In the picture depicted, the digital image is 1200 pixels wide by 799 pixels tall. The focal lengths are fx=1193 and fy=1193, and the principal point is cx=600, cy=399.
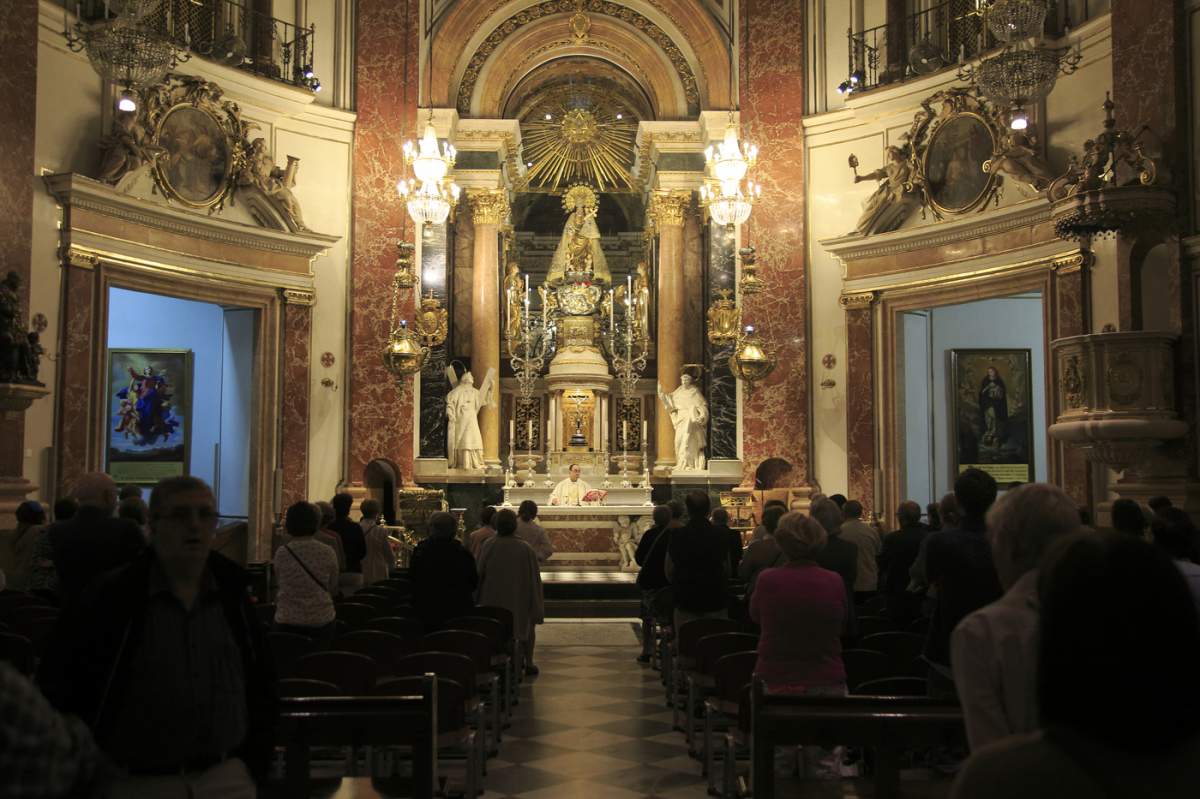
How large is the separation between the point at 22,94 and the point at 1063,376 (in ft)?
38.3

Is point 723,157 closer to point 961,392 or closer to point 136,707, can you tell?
point 961,392

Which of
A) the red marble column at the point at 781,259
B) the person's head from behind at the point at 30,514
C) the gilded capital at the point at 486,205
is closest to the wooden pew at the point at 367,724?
the person's head from behind at the point at 30,514

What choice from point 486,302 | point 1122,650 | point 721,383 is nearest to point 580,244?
point 486,302

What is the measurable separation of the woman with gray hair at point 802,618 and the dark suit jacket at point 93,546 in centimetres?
282

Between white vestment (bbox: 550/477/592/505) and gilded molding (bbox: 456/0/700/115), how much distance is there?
674 cm

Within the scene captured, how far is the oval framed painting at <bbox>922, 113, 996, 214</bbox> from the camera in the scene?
16.3 meters

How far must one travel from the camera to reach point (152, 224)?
1597 cm

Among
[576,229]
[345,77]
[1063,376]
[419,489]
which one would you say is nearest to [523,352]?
[576,229]

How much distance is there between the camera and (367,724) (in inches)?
165

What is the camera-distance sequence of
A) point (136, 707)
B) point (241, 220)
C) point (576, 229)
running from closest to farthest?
1. point (136, 707)
2. point (241, 220)
3. point (576, 229)

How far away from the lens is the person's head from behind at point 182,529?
317 centimetres

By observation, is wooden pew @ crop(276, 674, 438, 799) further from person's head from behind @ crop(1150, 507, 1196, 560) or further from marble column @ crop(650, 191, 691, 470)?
marble column @ crop(650, 191, 691, 470)

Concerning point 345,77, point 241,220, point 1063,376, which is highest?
point 345,77

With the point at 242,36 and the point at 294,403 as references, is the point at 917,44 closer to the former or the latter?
the point at 242,36
